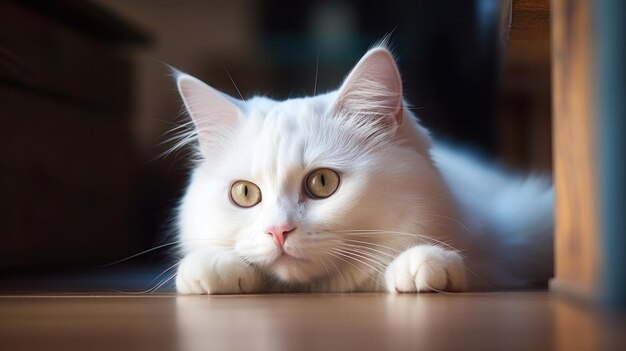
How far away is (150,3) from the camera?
240 centimetres

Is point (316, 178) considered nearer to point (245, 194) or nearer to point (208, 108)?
Answer: point (245, 194)

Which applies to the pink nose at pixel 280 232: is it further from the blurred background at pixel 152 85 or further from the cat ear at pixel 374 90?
the blurred background at pixel 152 85

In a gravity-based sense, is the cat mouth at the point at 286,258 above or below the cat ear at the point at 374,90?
below

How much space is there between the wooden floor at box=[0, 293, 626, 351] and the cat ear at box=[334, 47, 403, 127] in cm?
46

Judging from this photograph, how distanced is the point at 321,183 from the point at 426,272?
0.30 meters

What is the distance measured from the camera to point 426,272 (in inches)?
51.3

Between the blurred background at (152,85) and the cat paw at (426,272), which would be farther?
the blurred background at (152,85)

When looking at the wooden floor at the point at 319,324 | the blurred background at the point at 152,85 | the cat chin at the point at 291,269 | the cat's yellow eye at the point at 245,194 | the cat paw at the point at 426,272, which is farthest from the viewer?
the blurred background at the point at 152,85

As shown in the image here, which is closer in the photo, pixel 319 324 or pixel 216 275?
pixel 319 324

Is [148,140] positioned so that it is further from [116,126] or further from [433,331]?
[433,331]

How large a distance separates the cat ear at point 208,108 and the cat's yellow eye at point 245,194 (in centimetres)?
16

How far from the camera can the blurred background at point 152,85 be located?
2268mm

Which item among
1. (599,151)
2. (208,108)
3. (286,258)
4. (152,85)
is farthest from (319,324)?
(152,85)

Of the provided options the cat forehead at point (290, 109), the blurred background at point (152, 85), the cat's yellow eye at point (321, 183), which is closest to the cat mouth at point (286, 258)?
the cat's yellow eye at point (321, 183)
